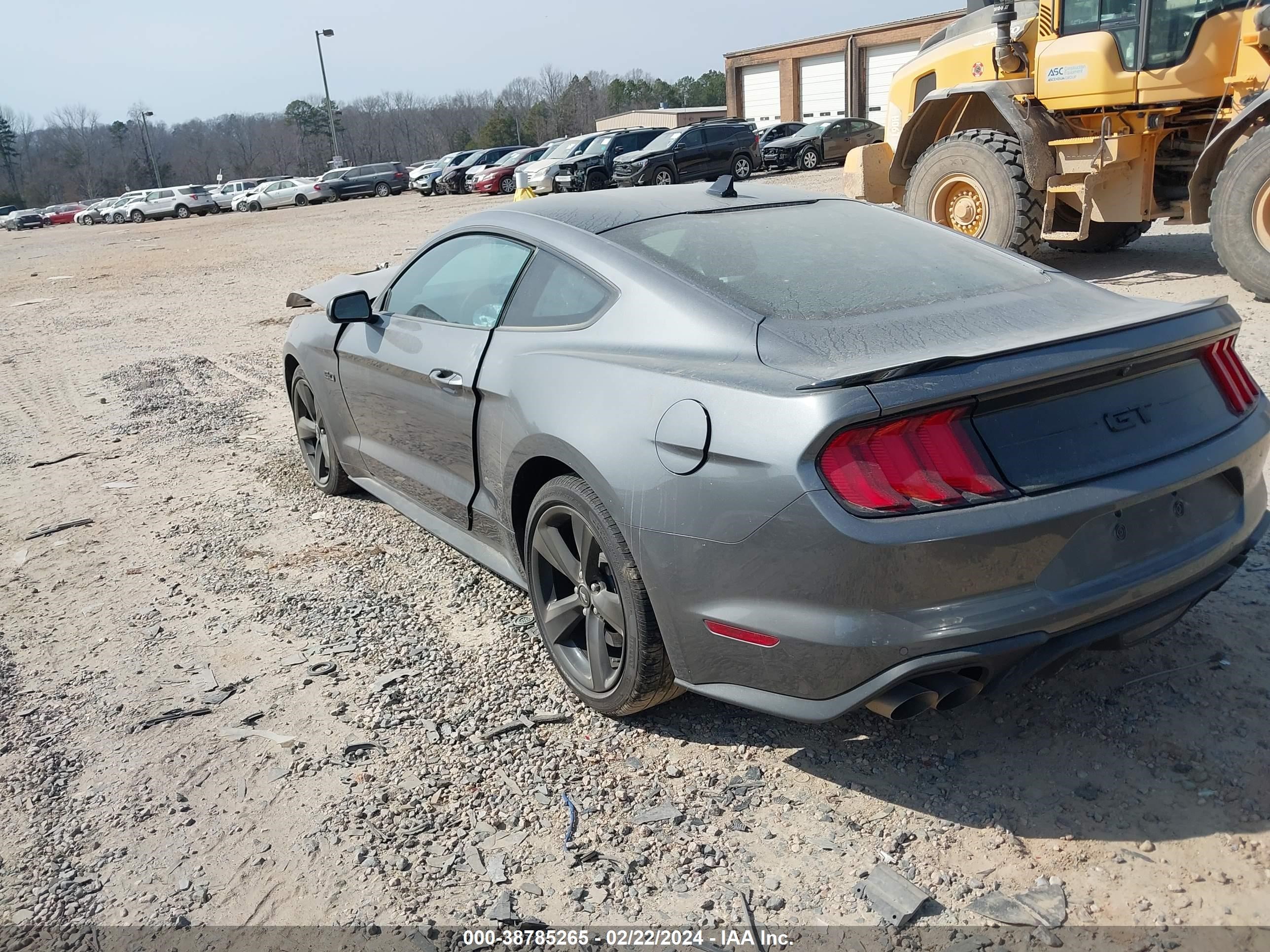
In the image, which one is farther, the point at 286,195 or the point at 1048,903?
the point at 286,195

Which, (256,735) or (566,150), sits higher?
(566,150)

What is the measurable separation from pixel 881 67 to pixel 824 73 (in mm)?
3451

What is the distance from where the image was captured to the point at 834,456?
2314 millimetres

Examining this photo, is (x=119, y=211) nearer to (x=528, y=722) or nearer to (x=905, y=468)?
(x=528, y=722)

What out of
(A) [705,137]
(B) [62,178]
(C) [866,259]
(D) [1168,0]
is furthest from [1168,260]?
(B) [62,178]

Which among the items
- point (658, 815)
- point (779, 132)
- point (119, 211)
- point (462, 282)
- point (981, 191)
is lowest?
point (658, 815)

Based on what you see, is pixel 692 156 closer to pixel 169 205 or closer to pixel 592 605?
pixel 592 605

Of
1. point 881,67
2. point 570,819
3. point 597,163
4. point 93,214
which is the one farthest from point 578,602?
point 93,214

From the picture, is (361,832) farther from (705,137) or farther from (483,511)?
(705,137)

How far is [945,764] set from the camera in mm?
2828

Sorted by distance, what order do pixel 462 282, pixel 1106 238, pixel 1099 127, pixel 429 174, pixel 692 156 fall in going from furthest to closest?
pixel 429 174 < pixel 692 156 < pixel 1106 238 < pixel 1099 127 < pixel 462 282

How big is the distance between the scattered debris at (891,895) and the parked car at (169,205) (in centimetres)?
5507

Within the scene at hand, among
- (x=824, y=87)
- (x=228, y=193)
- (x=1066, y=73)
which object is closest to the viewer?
(x=1066, y=73)

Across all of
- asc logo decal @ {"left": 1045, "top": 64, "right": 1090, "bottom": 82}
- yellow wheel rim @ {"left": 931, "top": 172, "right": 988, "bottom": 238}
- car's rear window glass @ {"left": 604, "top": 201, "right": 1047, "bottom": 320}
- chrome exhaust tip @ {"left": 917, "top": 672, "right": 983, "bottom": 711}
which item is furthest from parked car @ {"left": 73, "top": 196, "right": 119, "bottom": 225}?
chrome exhaust tip @ {"left": 917, "top": 672, "right": 983, "bottom": 711}
